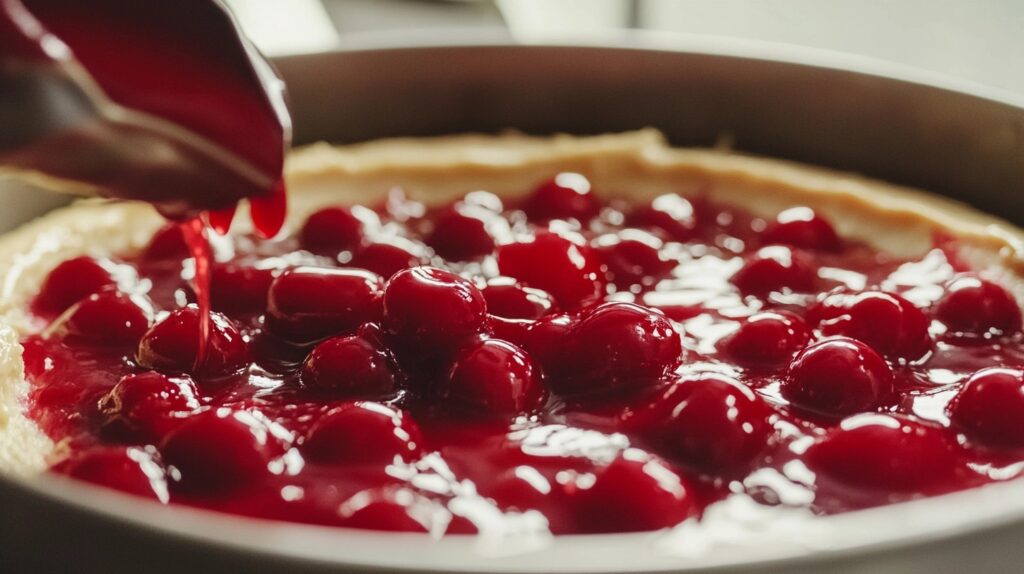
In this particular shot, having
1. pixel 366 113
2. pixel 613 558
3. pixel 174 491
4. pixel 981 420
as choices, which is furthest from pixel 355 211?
pixel 613 558

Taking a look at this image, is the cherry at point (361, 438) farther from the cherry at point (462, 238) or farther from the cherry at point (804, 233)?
the cherry at point (804, 233)

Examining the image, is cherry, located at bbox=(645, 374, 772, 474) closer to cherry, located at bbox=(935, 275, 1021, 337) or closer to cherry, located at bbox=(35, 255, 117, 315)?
cherry, located at bbox=(935, 275, 1021, 337)

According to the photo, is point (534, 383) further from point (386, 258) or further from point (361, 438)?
point (386, 258)

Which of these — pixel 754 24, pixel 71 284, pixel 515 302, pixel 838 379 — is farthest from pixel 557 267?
pixel 754 24

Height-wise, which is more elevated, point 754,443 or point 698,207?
point 698,207

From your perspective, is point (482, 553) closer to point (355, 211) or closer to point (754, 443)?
point (754, 443)

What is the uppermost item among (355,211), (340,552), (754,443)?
(355,211)

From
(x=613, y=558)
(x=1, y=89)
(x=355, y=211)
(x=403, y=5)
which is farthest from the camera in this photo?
(x=403, y=5)
